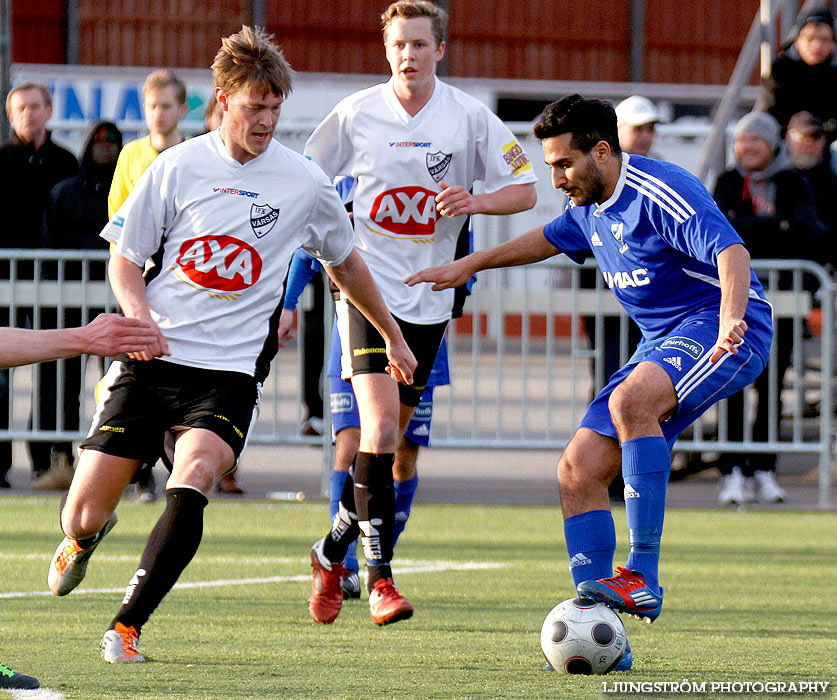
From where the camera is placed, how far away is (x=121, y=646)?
4.84 metres

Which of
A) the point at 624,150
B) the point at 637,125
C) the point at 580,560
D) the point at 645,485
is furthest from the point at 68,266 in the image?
the point at 645,485

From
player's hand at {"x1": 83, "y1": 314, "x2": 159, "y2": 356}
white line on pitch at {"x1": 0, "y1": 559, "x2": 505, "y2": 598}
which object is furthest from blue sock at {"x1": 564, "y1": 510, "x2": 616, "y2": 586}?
white line on pitch at {"x1": 0, "y1": 559, "x2": 505, "y2": 598}

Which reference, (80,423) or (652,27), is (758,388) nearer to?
(80,423)

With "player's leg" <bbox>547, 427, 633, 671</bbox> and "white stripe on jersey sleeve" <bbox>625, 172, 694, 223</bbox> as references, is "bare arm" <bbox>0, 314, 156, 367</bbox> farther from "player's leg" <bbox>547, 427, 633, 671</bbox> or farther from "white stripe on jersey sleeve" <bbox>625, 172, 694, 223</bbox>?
"white stripe on jersey sleeve" <bbox>625, 172, 694, 223</bbox>

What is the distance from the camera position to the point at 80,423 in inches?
394

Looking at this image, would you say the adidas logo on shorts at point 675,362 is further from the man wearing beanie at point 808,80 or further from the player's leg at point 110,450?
the man wearing beanie at point 808,80

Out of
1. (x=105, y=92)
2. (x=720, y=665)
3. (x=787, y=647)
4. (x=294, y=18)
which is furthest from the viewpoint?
(x=294, y=18)

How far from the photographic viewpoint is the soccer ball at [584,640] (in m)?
4.79

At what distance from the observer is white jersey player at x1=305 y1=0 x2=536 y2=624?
6.23 metres

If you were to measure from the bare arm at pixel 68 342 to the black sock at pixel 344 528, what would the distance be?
2.13 m

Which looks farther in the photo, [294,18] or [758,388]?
[294,18]

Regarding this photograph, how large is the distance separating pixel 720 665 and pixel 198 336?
80.2 inches

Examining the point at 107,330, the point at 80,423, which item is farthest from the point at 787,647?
the point at 80,423

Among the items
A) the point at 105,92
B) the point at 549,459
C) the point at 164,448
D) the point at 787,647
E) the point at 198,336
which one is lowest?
the point at 549,459
